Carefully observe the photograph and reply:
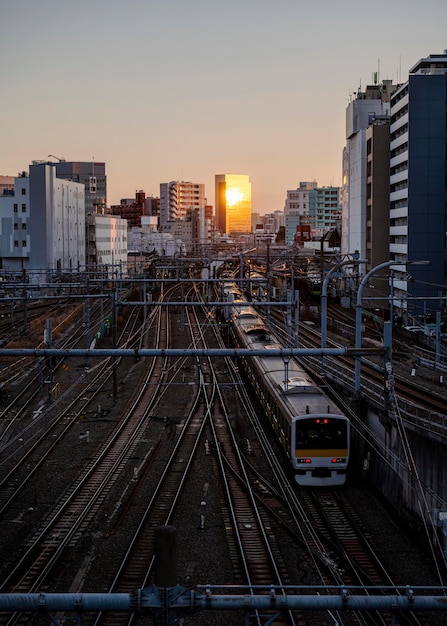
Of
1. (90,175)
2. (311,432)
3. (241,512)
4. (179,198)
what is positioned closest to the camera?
(241,512)

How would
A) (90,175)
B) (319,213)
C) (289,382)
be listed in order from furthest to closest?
(319,213)
(90,175)
(289,382)

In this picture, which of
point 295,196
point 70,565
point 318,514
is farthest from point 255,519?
point 295,196

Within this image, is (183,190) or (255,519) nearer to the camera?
(255,519)

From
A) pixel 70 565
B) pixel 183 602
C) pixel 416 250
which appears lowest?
pixel 70 565

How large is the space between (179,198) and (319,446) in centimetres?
14358

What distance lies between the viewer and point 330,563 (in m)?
10.5

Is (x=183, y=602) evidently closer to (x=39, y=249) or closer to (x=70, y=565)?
(x=70, y=565)

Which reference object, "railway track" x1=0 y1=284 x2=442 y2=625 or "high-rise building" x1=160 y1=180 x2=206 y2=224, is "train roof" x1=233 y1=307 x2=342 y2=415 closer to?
"railway track" x1=0 y1=284 x2=442 y2=625

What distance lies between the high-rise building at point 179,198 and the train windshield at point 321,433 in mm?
139845

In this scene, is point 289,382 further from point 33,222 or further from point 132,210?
point 132,210

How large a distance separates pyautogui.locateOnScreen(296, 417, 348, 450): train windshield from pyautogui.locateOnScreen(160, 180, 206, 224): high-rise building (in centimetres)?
13984

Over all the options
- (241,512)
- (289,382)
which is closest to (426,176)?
(289,382)

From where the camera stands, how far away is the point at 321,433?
1352cm

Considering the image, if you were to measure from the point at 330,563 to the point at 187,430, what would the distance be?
8.32 metres
